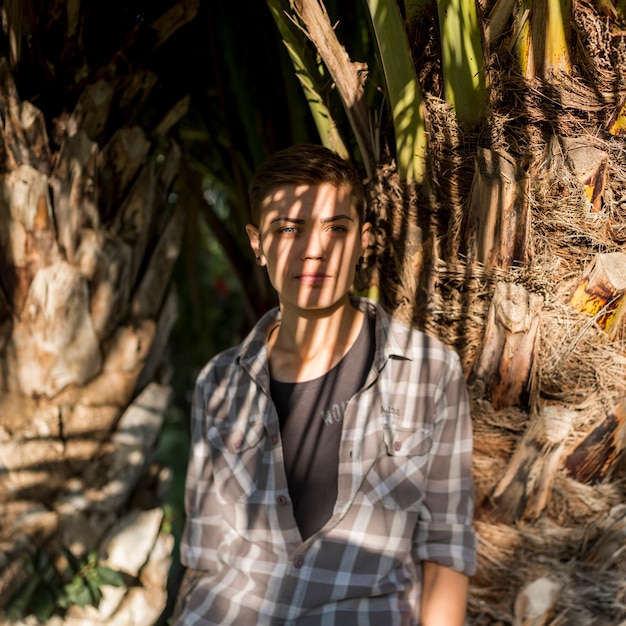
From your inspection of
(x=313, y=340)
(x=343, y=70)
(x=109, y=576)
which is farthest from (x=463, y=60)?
(x=109, y=576)

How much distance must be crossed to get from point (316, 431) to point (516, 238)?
22.6 inches

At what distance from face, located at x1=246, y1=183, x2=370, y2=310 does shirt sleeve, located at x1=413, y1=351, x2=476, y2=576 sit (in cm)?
30

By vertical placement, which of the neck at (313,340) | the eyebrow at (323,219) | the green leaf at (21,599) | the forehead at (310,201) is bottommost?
the green leaf at (21,599)

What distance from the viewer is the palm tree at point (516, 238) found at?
1.18 metres

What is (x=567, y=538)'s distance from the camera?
140 centimetres

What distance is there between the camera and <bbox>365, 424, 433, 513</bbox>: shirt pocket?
1315 millimetres

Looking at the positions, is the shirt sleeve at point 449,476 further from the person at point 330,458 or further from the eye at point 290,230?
the eye at point 290,230

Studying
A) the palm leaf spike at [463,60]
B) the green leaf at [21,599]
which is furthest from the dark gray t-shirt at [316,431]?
the green leaf at [21,599]

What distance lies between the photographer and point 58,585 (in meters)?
1.64

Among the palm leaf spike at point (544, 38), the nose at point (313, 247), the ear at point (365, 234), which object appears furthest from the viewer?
the ear at point (365, 234)

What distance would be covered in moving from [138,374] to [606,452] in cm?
123

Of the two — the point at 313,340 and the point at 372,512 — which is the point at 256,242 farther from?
the point at 372,512

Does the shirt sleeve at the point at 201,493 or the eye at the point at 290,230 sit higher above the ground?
the eye at the point at 290,230

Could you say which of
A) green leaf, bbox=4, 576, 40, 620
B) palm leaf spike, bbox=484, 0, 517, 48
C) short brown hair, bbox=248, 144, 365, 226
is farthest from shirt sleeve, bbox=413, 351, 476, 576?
green leaf, bbox=4, 576, 40, 620
